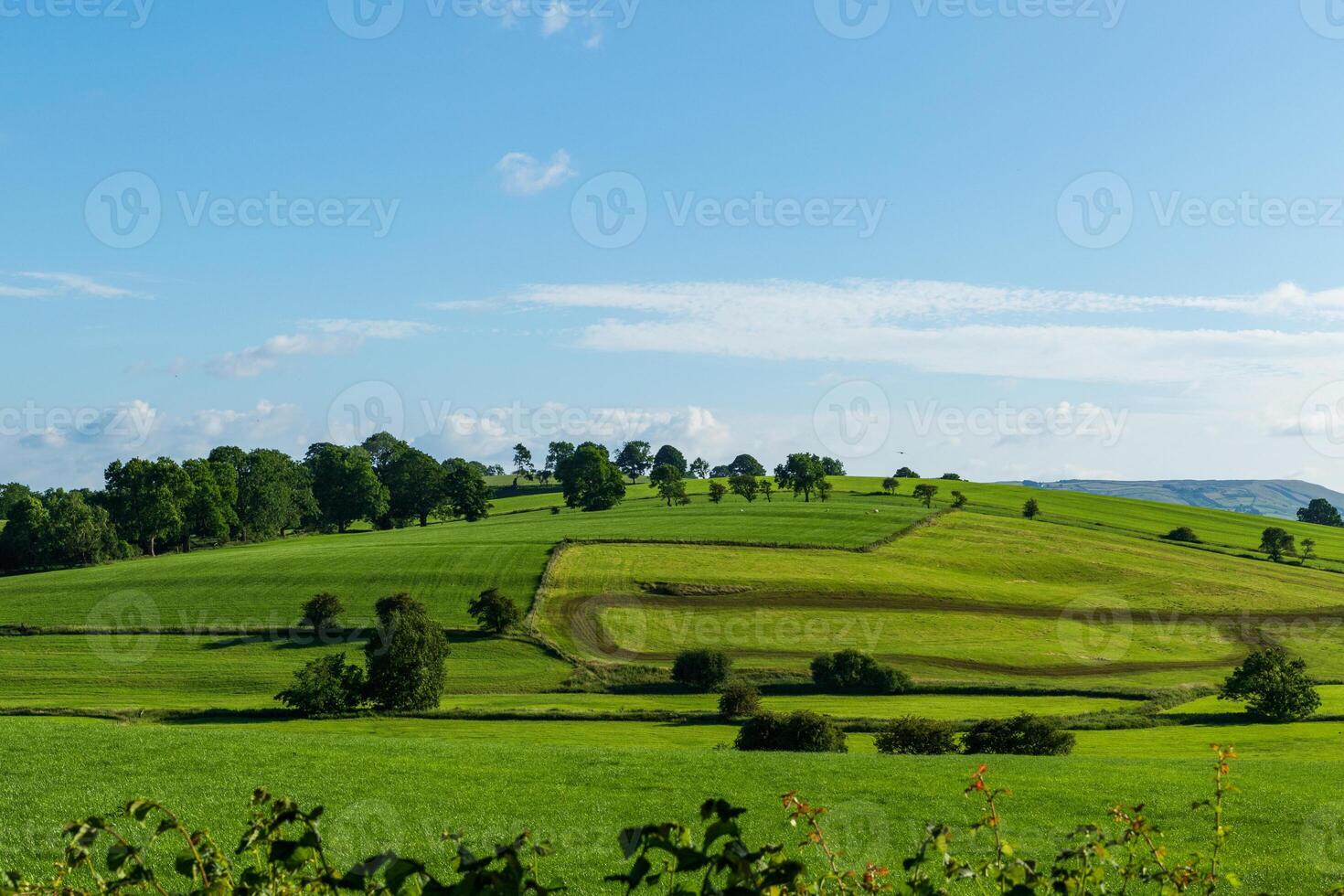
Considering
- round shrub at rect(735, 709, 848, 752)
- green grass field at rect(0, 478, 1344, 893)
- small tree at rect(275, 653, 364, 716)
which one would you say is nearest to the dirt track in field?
green grass field at rect(0, 478, 1344, 893)

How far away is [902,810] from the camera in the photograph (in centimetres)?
1791

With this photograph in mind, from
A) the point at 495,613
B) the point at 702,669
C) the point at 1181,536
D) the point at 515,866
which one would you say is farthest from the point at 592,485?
the point at 515,866

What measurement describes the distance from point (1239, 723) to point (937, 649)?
24.3 meters

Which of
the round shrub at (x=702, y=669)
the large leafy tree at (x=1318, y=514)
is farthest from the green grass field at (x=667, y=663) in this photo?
the large leafy tree at (x=1318, y=514)

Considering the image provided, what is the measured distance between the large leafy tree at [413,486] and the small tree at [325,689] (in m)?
99.1

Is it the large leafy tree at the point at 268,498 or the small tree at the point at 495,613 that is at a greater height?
the large leafy tree at the point at 268,498

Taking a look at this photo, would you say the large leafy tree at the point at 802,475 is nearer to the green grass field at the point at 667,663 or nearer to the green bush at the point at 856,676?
the green grass field at the point at 667,663

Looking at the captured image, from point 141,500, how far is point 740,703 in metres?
89.7

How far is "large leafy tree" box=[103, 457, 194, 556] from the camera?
110 m

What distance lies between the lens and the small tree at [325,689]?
46719 mm

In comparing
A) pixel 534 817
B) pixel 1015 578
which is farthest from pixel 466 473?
pixel 534 817

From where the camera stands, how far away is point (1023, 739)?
32.4 meters

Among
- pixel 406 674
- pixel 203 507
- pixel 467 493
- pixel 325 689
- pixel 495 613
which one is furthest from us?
pixel 467 493

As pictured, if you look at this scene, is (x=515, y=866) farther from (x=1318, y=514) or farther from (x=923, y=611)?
(x=1318, y=514)
